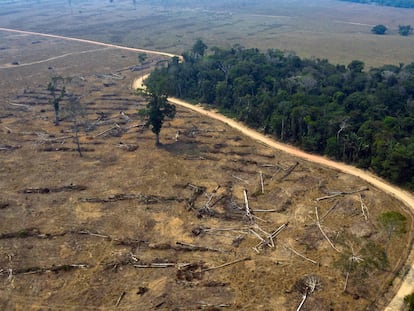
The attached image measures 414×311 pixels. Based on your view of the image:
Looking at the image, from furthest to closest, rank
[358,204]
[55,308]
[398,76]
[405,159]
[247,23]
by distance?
[247,23], [398,76], [405,159], [358,204], [55,308]

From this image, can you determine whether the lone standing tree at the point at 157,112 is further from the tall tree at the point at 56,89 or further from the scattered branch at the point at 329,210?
the scattered branch at the point at 329,210

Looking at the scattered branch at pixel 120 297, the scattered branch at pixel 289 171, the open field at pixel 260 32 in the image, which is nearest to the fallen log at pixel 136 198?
the scattered branch at pixel 289 171

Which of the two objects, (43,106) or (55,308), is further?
(43,106)

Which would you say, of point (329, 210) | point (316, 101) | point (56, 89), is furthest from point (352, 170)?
point (56, 89)

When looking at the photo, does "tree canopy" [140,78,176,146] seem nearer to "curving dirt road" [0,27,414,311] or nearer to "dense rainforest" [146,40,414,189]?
"dense rainforest" [146,40,414,189]

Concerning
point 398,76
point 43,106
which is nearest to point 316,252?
point 398,76

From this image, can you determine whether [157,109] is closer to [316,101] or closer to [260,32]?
[316,101]

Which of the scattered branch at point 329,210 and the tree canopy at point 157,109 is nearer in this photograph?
the scattered branch at point 329,210

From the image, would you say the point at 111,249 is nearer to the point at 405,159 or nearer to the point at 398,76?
the point at 405,159
